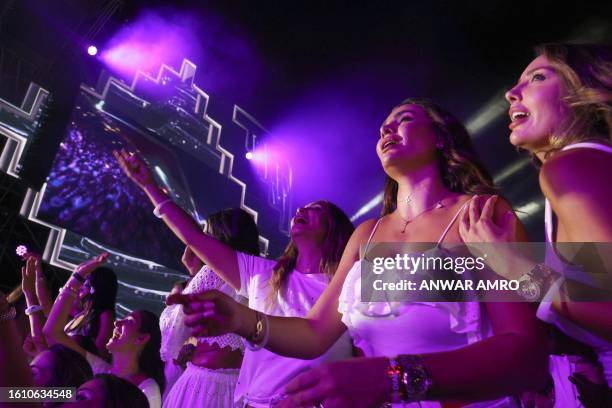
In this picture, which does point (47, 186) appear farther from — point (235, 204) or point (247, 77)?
point (247, 77)

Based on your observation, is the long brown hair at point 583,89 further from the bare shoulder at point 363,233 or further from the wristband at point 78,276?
the wristband at point 78,276

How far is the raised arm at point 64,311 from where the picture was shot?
302 centimetres

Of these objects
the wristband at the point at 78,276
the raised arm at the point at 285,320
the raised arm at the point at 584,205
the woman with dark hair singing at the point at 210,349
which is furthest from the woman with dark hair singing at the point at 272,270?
the wristband at the point at 78,276

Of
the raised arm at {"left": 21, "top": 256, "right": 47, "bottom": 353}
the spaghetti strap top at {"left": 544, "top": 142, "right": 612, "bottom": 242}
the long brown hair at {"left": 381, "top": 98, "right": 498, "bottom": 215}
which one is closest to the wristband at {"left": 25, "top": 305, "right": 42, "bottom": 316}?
the raised arm at {"left": 21, "top": 256, "right": 47, "bottom": 353}

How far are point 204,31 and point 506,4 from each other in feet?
11.7

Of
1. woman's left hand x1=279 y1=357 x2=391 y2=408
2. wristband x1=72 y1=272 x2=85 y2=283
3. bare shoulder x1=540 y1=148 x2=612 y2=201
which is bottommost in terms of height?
woman's left hand x1=279 y1=357 x2=391 y2=408

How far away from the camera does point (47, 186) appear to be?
14.0 feet

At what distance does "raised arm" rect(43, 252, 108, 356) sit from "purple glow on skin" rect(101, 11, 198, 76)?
282cm

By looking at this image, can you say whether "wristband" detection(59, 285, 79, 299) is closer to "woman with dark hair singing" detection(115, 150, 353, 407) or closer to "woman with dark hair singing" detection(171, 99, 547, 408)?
"woman with dark hair singing" detection(115, 150, 353, 407)

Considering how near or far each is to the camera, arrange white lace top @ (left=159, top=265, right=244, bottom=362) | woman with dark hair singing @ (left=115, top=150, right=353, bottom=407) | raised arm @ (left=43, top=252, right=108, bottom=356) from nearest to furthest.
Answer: woman with dark hair singing @ (left=115, top=150, right=353, bottom=407)
white lace top @ (left=159, top=265, right=244, bottom=362)
raised arm @ (left=43, top=252, right=108, bottom=356)

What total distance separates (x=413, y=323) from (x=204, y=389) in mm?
1782

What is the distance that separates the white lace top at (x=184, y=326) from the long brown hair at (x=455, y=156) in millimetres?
1600

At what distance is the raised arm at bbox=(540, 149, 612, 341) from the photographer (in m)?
0.91

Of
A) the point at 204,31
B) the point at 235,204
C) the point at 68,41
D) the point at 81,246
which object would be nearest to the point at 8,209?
the point at 81,246
